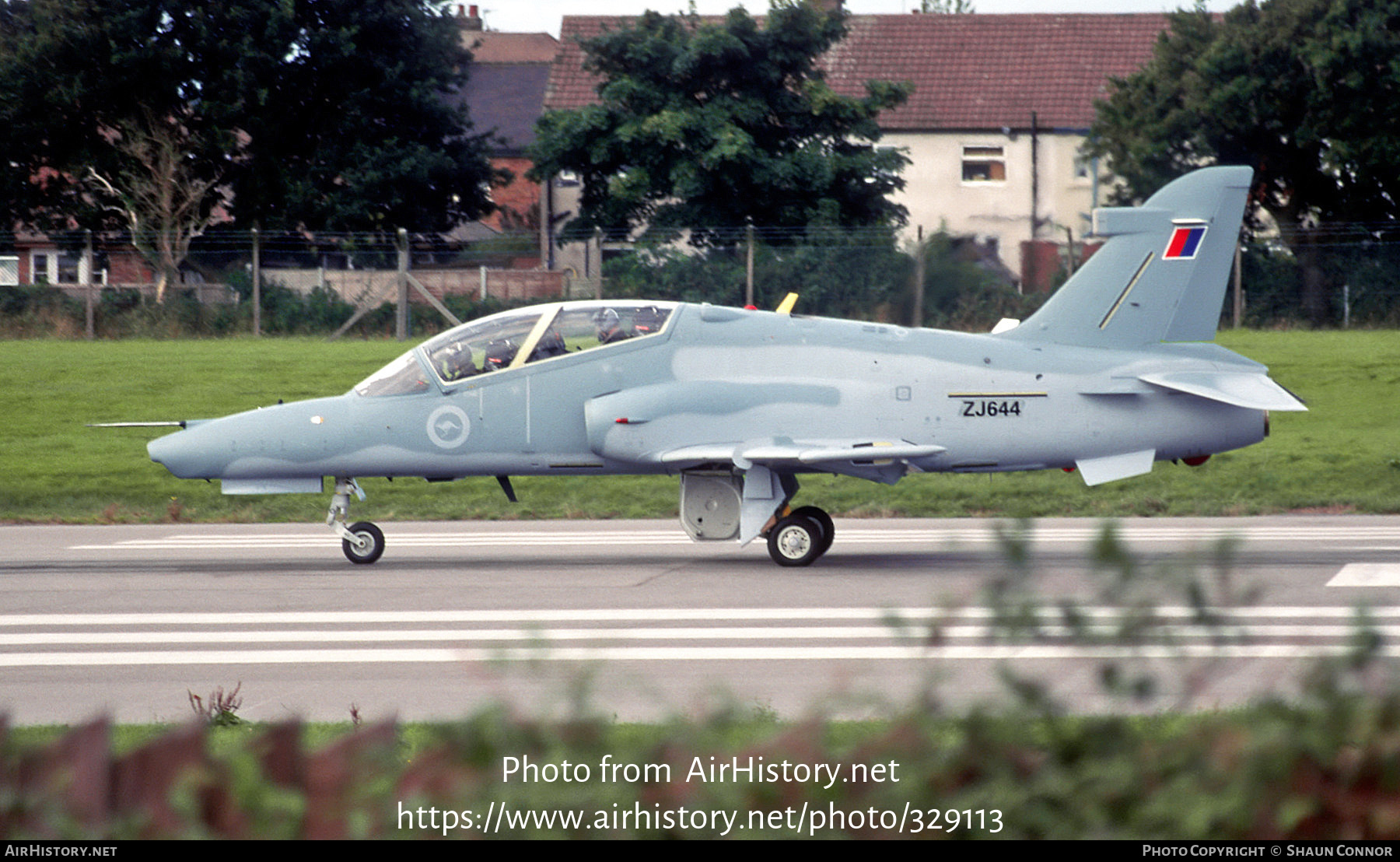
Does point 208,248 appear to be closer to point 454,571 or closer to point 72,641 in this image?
point 454,571

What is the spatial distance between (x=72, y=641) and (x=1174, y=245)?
9.37 meters

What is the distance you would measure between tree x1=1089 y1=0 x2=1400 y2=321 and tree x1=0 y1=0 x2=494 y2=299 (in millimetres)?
18010

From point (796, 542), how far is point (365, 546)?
3.85 metres

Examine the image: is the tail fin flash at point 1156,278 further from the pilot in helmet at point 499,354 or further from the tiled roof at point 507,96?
the tiled roof at point 507,96

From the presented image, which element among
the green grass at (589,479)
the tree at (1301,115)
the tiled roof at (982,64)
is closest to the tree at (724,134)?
the tree at (1301,115)

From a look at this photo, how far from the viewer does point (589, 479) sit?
19.2 meters

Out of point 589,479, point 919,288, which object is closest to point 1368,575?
point 919,288

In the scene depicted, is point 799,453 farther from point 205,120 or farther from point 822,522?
point 205,120

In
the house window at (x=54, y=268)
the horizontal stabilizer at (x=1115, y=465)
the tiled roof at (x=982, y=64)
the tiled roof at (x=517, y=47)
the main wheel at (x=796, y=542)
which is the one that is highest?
the tiled roof at (x=517, y=47)

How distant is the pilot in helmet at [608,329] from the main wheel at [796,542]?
2.14 metres

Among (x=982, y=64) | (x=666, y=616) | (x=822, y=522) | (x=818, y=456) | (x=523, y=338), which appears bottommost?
(x=666, y=616)

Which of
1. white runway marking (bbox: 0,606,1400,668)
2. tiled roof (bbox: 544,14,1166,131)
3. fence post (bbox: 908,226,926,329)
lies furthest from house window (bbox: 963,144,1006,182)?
white runway marking (bbox: 0,606,1400,668)

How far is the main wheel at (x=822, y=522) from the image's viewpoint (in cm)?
1297

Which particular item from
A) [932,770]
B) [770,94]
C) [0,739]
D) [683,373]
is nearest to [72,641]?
[683,373]
